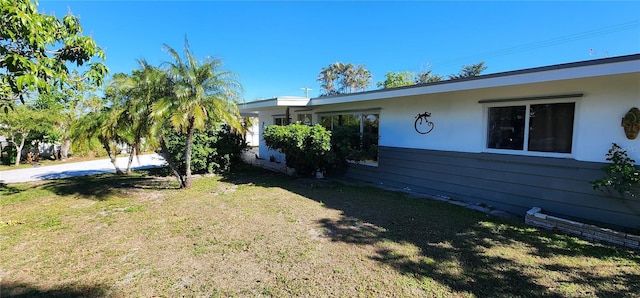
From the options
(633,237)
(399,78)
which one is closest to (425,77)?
(399,78)

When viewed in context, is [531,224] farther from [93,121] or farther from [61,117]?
[61,117]

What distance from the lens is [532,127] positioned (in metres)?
5.27

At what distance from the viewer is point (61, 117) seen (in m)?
14.8

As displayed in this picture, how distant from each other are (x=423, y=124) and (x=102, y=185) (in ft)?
31.6

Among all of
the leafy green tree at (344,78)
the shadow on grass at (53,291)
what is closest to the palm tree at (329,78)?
the leafy green tree at (344,78)

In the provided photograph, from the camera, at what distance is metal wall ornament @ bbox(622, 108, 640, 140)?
4082mm

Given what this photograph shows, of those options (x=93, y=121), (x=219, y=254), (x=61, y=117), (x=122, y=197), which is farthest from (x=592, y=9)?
(x=61, y=117)

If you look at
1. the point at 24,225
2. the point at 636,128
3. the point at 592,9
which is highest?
the point at 592,9

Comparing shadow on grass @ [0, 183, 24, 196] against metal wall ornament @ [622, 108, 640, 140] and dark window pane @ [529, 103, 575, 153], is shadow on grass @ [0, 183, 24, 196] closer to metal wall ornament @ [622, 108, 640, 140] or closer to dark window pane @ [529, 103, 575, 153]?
dark window pane @ [529, 103, 575, 153]

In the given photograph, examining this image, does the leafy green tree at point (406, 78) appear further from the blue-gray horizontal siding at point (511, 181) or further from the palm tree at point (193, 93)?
the palm tree at point (193, 93)

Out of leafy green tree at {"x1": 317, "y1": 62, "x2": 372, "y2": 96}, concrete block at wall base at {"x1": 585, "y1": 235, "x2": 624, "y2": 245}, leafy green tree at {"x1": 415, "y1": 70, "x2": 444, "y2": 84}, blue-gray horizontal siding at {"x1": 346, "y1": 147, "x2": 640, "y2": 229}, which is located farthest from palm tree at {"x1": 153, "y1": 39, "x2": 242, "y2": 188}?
leafy green tree at {"x1": 317, "y1": 62, "x2": 372, "y2": 96}

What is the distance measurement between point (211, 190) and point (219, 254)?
4217mm

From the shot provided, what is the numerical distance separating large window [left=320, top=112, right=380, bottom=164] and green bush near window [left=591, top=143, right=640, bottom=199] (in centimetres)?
449

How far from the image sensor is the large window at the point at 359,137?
25.2 ft
